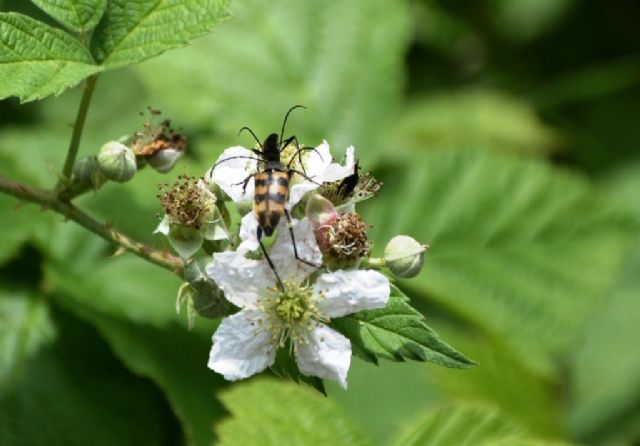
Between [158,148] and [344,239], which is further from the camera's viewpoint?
[158,148]

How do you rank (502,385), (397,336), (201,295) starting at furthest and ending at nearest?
1. (502,385)
2. (201,295)
3. (397,336)

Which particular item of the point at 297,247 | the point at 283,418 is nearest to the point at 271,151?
the point at 297,247

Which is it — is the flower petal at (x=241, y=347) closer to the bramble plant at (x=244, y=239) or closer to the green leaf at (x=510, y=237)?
the bramble plant at (x=244, y=239)

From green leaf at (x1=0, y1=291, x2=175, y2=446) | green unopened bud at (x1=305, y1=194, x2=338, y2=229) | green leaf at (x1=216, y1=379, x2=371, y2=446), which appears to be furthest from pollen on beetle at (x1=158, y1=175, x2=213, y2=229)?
green leaf at (x1=0, y1=291, x2=175, y2=446)

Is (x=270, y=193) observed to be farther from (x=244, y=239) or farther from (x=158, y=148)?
(x=158, y=148)

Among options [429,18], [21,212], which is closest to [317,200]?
[21,212]

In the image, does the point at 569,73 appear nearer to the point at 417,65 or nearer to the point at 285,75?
the point at 417,65
